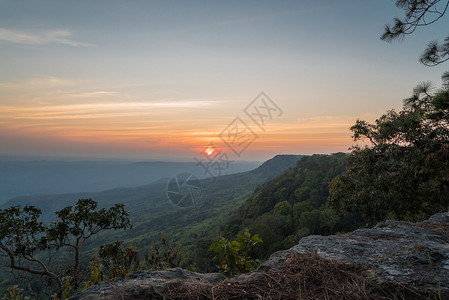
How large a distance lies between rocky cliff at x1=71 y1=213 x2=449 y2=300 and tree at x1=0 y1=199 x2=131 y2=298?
5.77 m

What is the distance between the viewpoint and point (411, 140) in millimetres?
8219

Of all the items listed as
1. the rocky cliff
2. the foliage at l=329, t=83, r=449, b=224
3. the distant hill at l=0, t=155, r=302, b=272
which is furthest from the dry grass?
the distant hill at l=0, t=155, r=302, b=272

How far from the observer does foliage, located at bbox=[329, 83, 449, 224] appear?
270 inches

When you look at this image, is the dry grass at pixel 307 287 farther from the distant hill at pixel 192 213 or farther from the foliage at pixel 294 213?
the distant hill at pixel 192 213

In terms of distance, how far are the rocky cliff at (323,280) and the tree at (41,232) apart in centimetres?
577

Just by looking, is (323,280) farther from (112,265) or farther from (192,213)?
(192,213)

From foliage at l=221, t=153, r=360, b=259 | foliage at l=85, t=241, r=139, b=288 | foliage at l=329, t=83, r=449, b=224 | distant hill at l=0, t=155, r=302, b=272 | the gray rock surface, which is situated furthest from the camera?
distant hill at l=0, t=155, r=302, b=272

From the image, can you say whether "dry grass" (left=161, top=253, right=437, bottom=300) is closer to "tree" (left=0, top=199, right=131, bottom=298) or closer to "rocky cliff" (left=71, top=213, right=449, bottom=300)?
"rocky cliff" (left=71, top=213, right=449, bottom=300)

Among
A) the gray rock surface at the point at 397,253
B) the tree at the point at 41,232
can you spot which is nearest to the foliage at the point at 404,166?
the gray rock surface at the point at 397,253

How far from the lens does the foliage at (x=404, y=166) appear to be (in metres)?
6.85

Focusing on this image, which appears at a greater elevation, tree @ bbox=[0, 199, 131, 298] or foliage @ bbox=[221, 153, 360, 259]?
tree @ bbox=[0, 199, 131, 298]

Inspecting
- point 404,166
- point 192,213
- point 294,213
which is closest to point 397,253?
point 404,166

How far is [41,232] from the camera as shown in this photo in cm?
779

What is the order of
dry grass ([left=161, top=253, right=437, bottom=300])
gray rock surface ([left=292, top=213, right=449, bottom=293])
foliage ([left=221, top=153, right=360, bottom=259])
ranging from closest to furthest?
dry grass ([left=161, top=253, right=437, bottom=300]) < gray rock surface ([left=292, top=213, right=449, bottom=293]) < foliage ([left=221, top=153, right=360, bottom=259])
